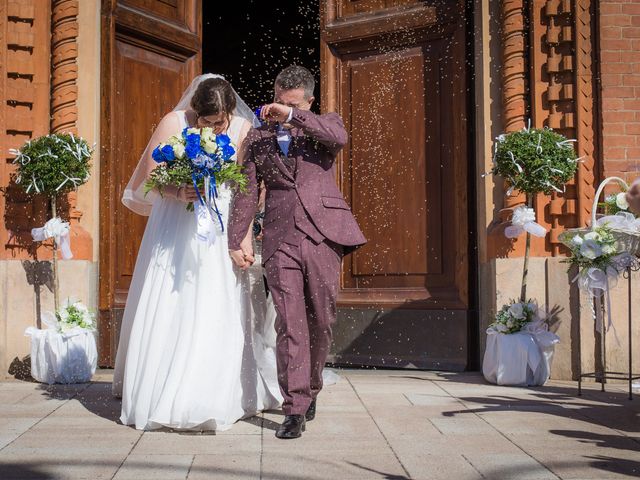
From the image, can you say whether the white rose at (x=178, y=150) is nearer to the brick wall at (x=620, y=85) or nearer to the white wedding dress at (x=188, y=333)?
the white wedding dress at (x=188, y=333)

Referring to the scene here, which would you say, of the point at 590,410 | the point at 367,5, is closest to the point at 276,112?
the point at 590,410

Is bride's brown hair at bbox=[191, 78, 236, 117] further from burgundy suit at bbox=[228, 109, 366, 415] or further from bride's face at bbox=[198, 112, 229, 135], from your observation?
burgundy suit at bbox=[228, 109, 366, 415]

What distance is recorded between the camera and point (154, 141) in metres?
5.11

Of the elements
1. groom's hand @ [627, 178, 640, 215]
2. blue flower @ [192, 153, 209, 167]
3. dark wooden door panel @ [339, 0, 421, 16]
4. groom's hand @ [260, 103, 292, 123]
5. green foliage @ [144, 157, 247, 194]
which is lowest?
groom's hand @ [627, 178, 640, 215]

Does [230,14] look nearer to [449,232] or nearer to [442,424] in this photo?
[449,232]

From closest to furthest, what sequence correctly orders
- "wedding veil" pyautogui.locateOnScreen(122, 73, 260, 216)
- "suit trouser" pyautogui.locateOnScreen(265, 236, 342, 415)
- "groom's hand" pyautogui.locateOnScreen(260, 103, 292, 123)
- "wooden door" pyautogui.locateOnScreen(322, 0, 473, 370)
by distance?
1. "groom's hand" pyautogui.locateOnScreen(260, 103, 292, 123)
2. "suit trouser" pyautogui.locateOnScreen(265, 236, 342, 415)
3. "wedding veil" pyautogui.locateOnScreen(122, 73, 260, 216)
4. "wooden door" pyautogui.locateOnScreen(322, 0, 473, 370)

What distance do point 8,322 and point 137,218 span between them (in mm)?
1588

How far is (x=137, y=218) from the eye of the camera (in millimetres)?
8234

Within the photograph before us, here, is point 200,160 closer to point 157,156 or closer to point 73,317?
point 157,156

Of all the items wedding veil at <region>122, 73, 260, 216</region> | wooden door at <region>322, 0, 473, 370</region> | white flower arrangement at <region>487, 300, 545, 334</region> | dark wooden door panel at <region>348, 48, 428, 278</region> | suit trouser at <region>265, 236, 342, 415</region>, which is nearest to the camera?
suit trouser at <region>265, 236, 342, 415</region>

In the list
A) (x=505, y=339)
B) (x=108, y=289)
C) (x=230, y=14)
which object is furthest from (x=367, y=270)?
(x=230, y=14)

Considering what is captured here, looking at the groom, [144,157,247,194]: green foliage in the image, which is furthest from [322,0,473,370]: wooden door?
[144,157,247,194]: green foliage

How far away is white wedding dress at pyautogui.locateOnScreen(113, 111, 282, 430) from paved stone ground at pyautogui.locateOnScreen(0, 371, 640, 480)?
0.50 feet

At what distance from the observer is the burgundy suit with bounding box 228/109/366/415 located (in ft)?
14.9
